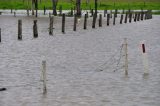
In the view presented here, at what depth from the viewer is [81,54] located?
26.6 meters

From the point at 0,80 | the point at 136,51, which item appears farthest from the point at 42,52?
the point at 0,80

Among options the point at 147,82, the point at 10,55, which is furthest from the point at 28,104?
the point at 10,55

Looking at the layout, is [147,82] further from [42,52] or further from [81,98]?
[42,52]

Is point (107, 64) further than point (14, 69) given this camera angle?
Yes

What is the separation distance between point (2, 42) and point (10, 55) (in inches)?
307

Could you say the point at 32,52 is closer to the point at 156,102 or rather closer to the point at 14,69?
the point at 14,69

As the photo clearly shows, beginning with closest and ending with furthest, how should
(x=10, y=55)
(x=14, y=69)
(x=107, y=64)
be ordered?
(x=14, y=69)
(x=107, y=64)
(x=10, y=55)

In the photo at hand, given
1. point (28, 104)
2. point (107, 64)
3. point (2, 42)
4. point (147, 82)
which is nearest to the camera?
point (28, 104)

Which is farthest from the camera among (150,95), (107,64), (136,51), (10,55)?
Answer: (136,51)

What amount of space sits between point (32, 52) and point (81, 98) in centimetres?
1263

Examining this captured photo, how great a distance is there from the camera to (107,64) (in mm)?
22641

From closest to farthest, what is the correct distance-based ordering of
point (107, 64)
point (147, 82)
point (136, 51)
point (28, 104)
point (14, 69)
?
1. point (28, 104)
2. point (147, 82)
3. point (14, 69)
4. point (107, 64)
5. point (136, 51)

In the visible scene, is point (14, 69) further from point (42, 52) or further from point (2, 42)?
point (2, 42)

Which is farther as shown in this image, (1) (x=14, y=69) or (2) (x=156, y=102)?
(1) (x=14, y=69)
